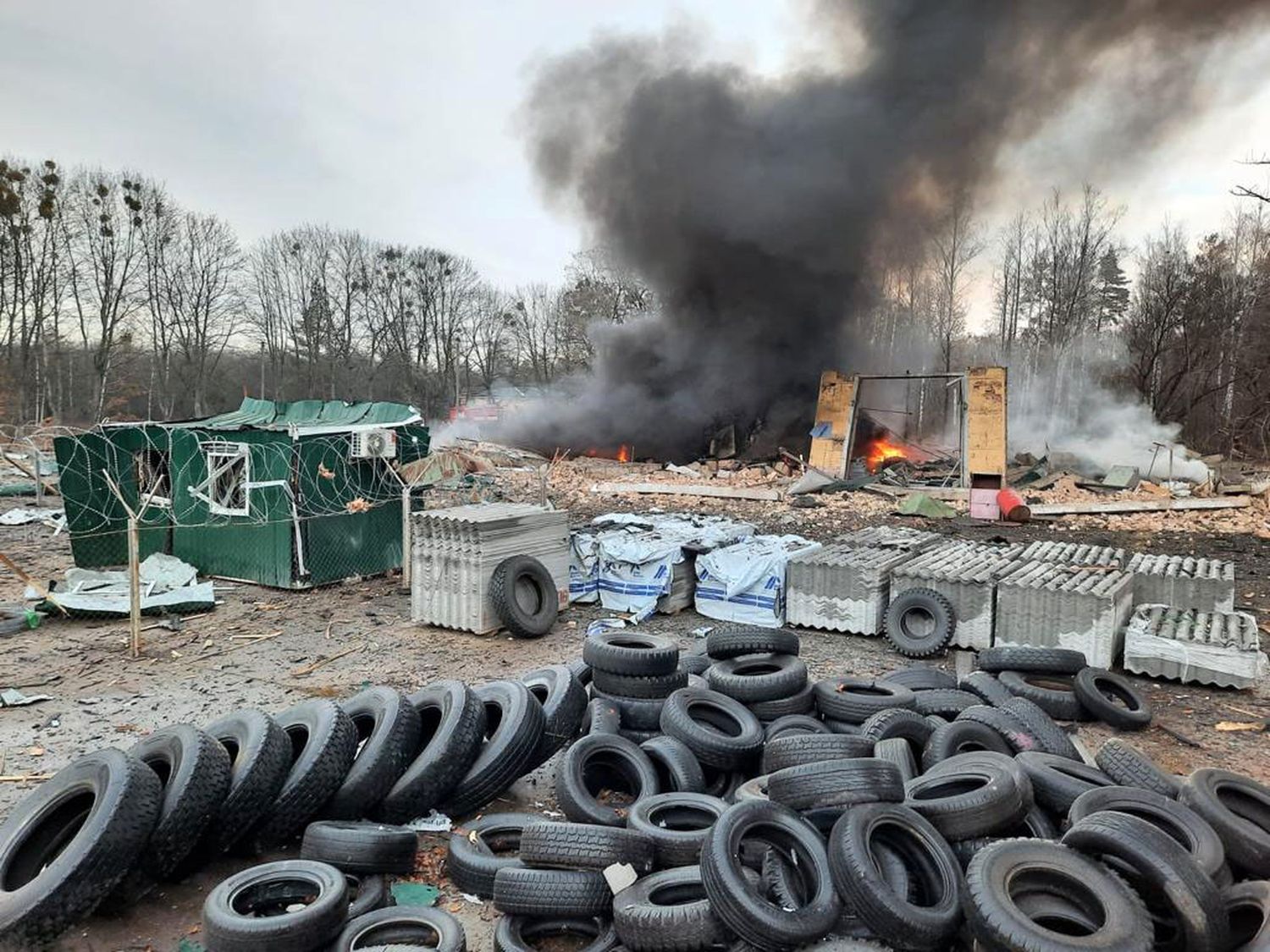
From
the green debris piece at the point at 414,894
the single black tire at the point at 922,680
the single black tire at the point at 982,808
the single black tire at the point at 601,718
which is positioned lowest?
the green debris piece at the point at 414,894

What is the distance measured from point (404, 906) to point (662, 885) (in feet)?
3.65

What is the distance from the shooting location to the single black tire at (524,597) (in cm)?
768

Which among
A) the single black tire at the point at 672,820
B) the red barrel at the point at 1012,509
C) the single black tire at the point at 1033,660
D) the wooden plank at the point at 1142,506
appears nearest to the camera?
the single black tire at the point at 672,820

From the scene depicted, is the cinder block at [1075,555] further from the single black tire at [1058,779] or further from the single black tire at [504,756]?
the single black tire at [504,756]

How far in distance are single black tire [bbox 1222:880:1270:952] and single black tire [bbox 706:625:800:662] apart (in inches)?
110

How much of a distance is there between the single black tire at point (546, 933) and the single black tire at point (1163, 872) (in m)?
1.89

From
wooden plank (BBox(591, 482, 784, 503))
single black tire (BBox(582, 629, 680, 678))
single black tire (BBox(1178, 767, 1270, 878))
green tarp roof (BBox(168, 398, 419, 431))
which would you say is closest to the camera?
single black tire (BBox(1178, 767, 1270, 878))

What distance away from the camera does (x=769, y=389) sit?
2717 centimetres

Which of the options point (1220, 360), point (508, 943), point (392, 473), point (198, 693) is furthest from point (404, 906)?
point (1220, 360)

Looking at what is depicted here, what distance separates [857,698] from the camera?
485 cm

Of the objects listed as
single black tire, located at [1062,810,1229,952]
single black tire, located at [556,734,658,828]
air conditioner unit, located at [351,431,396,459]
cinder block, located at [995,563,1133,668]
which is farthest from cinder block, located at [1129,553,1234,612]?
air conditioner unit, located at [351,431,396,459]

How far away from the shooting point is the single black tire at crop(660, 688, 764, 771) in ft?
14.2

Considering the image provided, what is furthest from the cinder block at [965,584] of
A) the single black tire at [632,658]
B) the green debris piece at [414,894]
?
the green debris piece at [414,894]

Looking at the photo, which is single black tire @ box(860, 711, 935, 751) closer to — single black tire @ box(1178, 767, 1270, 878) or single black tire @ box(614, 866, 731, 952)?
single black tire @ box(1178, 767, 1270, 878)
